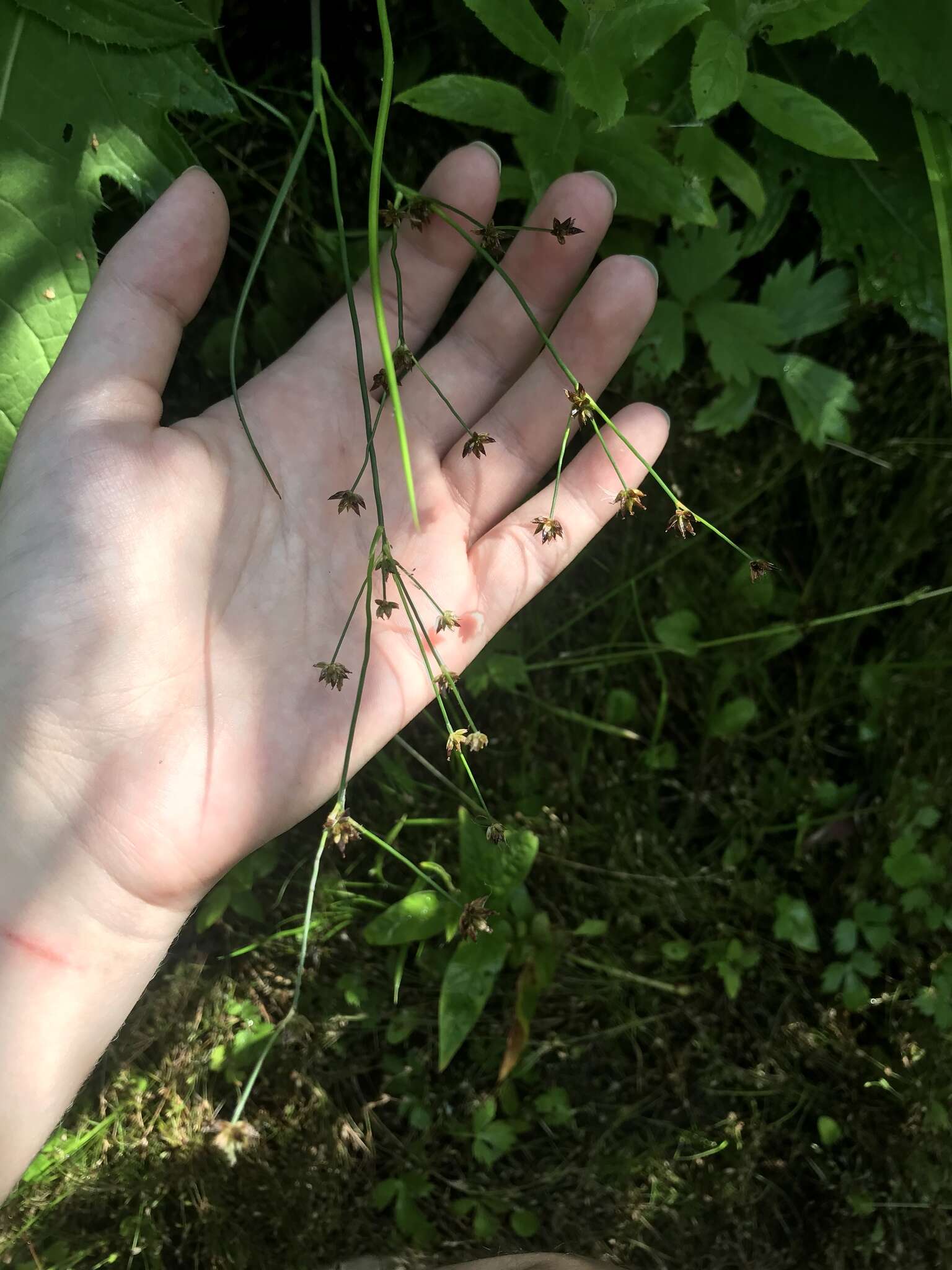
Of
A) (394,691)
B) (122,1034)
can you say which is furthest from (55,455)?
(122,1034)

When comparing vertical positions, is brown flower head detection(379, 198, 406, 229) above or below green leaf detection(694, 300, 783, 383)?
above

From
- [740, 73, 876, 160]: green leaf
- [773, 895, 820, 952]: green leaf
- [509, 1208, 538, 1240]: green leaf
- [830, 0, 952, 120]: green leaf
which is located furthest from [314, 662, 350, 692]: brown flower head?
[509, 1208, 538, 1240]: green leaf

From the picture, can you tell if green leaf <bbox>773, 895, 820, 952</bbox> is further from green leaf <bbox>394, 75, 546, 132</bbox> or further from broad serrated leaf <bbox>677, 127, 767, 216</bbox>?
green leaf <bbox>394, 75, 546, 132</bbox>

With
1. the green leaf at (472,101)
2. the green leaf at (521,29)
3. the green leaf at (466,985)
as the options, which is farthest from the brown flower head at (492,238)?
the green leaf at (466,985)


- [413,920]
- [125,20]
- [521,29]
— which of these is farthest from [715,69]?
[413,920]

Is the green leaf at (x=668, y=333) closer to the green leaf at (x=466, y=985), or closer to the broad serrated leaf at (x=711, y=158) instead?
the broad serrated leaf at (x=711, y=158)
